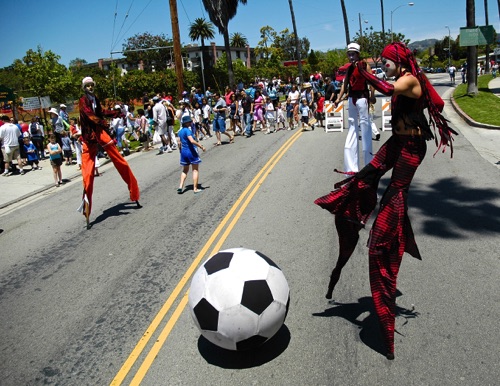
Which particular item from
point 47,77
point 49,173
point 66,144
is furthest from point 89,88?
point 47,77

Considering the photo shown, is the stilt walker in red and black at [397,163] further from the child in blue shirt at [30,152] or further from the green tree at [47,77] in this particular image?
the green tree at [47,77]

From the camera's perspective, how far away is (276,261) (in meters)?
5.75

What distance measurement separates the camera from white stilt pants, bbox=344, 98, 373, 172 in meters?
7.29

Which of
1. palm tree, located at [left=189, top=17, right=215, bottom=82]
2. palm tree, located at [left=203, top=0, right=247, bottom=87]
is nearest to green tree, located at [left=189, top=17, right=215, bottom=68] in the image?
palm tree, located at [left=189, top=17, right=215, bottom=82]

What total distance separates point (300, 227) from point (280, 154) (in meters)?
6.59

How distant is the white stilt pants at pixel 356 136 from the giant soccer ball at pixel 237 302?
154 inches

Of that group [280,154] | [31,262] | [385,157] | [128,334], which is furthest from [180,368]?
[280,154]

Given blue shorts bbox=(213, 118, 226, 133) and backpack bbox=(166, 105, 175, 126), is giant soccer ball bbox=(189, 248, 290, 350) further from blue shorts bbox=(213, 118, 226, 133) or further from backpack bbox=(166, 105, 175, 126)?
backpack bbox=(166, 105, 175, 126)

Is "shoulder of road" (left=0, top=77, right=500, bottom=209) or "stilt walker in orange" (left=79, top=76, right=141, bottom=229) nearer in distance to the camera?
"stilt walker in orange" (left=79, top=76, right=141, bottom=229)

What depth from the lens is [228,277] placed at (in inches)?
145

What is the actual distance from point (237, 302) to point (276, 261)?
2222 millimetres

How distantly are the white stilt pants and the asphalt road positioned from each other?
1.06 metres

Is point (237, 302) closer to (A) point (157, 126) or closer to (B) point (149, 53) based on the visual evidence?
(A) point (157, 126)

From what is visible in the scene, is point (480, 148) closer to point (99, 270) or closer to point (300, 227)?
point (300, 227)
